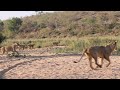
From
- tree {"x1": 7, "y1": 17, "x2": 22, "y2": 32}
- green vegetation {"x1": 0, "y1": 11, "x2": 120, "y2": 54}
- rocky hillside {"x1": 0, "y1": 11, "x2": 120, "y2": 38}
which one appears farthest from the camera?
tree {"x1": 7, "y1": 17, "x2": 22, "y2": 32}

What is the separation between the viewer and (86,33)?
145 ft

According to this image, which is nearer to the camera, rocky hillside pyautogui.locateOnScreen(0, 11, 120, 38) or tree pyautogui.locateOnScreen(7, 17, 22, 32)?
rocky hillside pyautogui.locateOnScreen(0, 11, 120, 38)

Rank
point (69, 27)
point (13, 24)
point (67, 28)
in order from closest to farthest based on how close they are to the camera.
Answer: point (13, 24) → point (67, 28) → point (69, 27)

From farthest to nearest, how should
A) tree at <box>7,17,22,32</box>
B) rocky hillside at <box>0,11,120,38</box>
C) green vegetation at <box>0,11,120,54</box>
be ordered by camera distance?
1. tree at <box>7,17,22,32</box>
2. rocky hillside at <box>0,11,120,38</box>
3. green vegetation at <box>0,11,120,54</box>

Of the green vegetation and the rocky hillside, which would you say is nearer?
the green vegetation

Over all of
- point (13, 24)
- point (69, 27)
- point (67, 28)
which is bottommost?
point (67, 28)

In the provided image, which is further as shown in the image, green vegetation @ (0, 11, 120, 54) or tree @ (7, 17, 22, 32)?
tree @ (7, 17, 22, 32)

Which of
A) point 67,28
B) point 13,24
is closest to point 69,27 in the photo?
point 67,28

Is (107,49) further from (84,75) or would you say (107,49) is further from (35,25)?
(35,25)

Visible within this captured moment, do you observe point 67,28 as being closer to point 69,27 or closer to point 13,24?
point 69,27

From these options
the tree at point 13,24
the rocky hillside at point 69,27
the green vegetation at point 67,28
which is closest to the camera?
the green vegetation at point 67,28

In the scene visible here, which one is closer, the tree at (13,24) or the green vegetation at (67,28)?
the green vegetation at (67,28)
